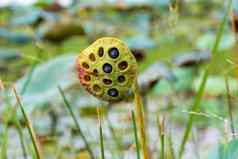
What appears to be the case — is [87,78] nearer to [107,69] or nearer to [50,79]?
[107,69]

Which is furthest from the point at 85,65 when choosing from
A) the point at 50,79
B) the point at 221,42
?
the point at 221,42

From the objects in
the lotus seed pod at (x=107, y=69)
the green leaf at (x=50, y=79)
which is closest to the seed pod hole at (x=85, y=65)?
the lotus seed pod at (x=107, y=69)

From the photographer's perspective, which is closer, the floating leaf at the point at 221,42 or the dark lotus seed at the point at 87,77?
the dark lotus seed at the point at 87,77

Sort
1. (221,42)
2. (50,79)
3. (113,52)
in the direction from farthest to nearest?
(221,42)
(50,79)
(113,52)

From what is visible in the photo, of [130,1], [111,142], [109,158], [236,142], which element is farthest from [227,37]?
[236,142]

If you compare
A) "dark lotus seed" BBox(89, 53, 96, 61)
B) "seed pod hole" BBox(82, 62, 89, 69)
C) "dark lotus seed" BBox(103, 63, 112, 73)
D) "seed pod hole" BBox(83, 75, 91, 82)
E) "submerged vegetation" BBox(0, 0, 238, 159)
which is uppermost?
"dark lotus seed" BBox(89, 53, 96, 61)

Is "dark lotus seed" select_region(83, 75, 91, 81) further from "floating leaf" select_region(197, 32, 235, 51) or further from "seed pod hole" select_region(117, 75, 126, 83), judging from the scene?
"floating leaf" select_region(197, 32, 235, 51)

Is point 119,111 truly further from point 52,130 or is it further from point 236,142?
point 236,142

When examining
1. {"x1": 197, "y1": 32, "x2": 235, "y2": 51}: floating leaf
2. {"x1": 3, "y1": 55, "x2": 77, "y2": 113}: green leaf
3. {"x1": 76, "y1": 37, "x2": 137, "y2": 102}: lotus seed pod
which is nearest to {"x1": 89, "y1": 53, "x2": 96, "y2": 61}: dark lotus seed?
{"x1": 76, "y1": 37, "x2": 137, "y2": 102}: lotus seed pod

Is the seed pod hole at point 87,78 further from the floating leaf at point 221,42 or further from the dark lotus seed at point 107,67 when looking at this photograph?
the floating leaf at point 221,42
